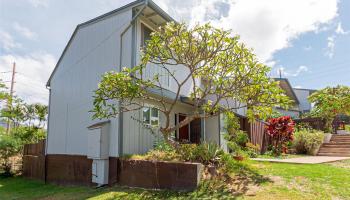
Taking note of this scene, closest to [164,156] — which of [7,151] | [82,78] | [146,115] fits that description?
[146,115]

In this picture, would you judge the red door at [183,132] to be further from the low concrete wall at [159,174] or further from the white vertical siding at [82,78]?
the low concrete wall at [159,174]

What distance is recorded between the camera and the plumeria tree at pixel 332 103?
67.5 ft

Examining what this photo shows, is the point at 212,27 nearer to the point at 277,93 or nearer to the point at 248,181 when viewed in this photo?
the point at 277,93

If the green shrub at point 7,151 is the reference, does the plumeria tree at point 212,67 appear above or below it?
above

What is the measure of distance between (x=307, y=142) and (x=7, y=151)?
17.0 metres

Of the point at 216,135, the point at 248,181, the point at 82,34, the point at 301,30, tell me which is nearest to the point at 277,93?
the point at 248,181

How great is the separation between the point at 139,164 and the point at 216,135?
21.0 feet

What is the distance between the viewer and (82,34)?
12.9 metres

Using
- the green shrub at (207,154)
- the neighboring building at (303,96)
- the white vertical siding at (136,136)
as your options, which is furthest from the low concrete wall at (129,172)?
the neighboring building at (303,96)

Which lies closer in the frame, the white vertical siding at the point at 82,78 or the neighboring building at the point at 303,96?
the white vertical siding at the point at 82,78

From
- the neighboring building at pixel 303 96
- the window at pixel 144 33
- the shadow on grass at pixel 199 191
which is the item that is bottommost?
the shadow on grass at pixel 199 191

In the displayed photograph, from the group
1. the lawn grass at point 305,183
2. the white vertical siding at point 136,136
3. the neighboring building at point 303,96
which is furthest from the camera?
the neighboring building at point 303,96

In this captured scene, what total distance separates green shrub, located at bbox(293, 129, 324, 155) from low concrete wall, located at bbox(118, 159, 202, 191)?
934cm

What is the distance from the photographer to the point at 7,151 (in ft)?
55.2
